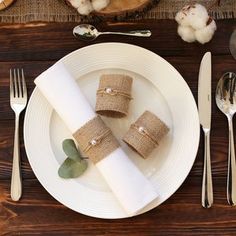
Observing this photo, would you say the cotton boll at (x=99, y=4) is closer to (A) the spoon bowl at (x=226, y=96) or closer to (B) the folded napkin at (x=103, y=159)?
(B) the folded napkin at (x=103, y=159)

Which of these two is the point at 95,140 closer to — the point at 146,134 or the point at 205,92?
the point at 146,134

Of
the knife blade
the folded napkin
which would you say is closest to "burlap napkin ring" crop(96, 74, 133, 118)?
the folded napkin

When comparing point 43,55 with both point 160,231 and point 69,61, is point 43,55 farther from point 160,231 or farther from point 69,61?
point 160,231

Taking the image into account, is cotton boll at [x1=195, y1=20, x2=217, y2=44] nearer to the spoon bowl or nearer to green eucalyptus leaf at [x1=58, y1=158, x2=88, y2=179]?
the spoon bowl

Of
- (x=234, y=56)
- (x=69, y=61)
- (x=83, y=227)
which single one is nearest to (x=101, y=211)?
(x=83, y=227)

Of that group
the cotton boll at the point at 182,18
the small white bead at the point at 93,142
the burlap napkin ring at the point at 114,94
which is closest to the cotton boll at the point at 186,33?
the cotton boll at the point at 182,18

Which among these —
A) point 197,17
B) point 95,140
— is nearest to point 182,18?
point 197,17
